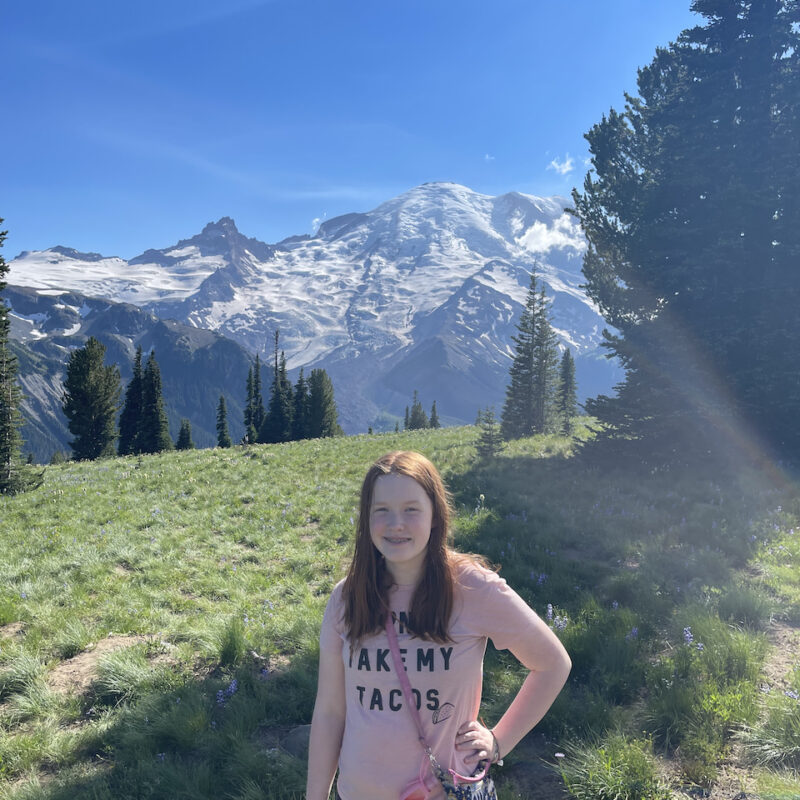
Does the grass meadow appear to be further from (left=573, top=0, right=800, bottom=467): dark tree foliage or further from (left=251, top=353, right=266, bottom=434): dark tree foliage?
(left=251, top=353, right=266, bottom=434): dark tree foliage

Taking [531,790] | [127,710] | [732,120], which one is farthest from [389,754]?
[732,120]

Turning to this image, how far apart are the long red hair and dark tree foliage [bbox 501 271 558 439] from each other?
27.4 metres

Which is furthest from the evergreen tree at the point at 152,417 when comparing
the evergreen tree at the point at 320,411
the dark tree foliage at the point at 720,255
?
the dark tree foliage at the point at 720,255

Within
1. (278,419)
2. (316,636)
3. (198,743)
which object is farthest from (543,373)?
(278,419)

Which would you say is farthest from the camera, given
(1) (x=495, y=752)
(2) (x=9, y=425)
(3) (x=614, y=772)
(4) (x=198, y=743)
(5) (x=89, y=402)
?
(5) (x=89, y=402)

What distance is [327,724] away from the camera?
10.1 ft

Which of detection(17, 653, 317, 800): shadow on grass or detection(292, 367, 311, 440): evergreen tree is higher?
detection(292, 367, 311, 440): evergreen tree

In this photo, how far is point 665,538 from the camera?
33.9 ft

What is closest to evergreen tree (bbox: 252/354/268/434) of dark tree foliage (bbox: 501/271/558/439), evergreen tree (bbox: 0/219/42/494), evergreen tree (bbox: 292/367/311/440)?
A: evergreen tree (bbox: 292/367/311/440)

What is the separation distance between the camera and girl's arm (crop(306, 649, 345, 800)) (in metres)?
2.98

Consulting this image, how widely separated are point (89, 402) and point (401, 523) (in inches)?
2532

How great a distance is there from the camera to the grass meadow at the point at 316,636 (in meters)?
4.46

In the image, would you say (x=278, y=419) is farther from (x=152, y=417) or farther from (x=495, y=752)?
(x=495, y=752)

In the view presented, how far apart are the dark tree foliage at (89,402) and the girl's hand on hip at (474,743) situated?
61.9 m
